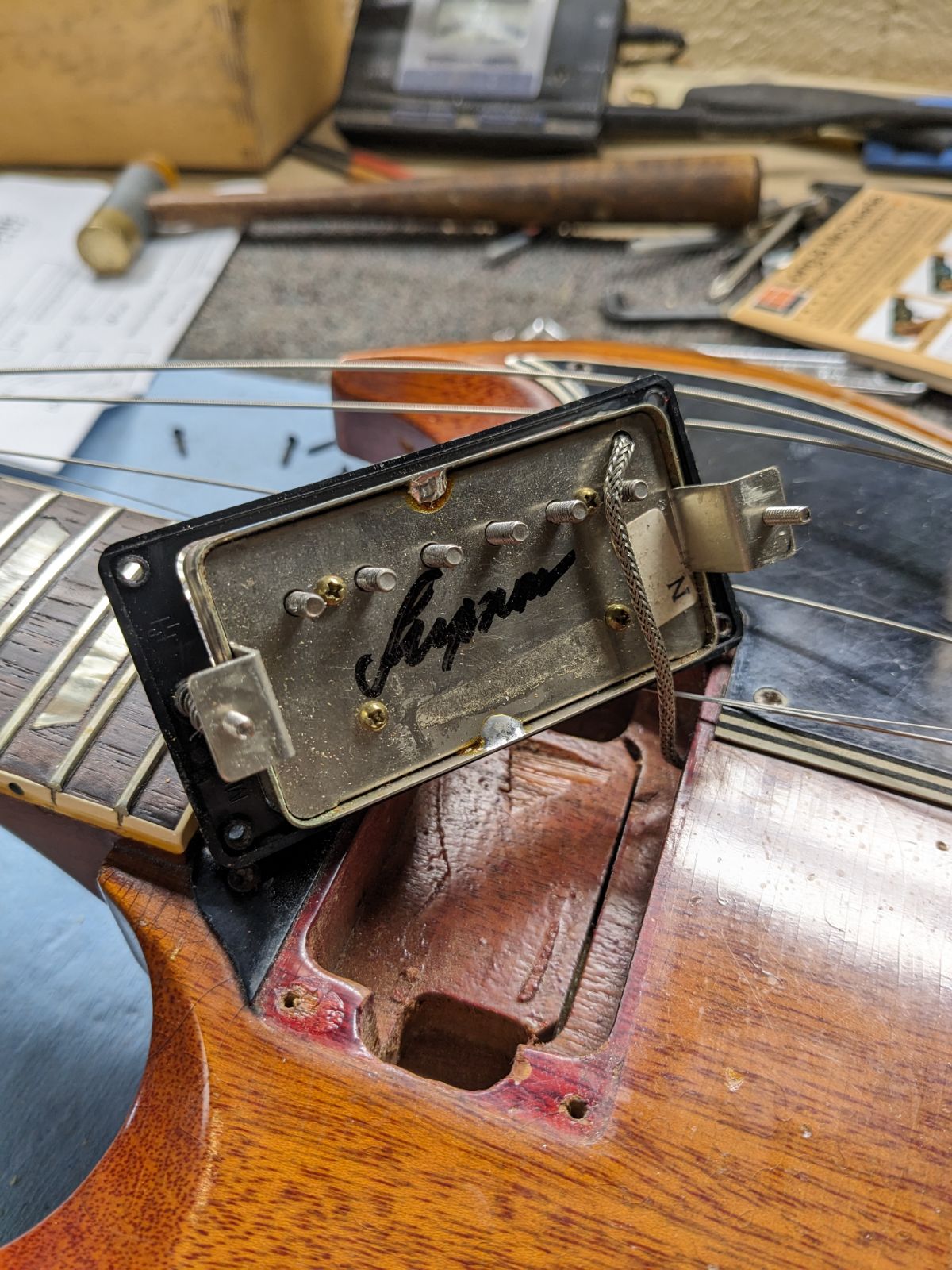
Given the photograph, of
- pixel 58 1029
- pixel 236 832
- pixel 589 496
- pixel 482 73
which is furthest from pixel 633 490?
pixel 482 73

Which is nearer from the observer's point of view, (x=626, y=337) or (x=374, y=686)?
(x=374, y=686)

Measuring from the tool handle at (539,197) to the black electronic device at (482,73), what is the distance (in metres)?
0.07

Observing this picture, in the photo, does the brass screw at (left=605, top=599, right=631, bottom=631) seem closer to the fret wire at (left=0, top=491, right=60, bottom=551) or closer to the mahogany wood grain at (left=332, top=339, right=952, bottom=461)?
the mahogany wood grain at (left=332, top=339, right=952, bottom=461)

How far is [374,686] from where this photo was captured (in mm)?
449

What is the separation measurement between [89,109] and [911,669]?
1.23m

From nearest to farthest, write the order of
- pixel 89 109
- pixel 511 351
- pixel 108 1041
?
pixel 108 1041 < pixel 511 351 < pixel 89 109

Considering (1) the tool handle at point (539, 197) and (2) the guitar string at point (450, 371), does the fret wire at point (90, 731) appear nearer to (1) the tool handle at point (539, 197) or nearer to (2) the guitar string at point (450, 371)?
(2) the guitar string at point (450, 371)

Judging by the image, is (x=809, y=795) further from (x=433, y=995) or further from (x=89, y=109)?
(x=89, y=109)

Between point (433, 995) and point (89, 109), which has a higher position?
point (89, 109)

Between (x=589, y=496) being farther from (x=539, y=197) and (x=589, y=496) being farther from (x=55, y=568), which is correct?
(x=539, y=197)

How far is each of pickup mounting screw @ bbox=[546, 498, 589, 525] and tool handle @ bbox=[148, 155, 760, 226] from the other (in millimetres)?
840

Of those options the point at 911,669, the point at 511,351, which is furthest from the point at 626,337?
the point at 911,669

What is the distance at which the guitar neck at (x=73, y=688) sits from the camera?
19.4 inches

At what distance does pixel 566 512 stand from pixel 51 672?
0.29 m
